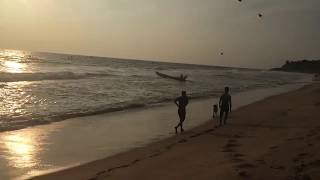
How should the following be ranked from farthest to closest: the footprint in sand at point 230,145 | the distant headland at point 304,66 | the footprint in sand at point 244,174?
the distant headland at point 304,66
the footprint in sand at point 230,145
the footprint in sand at point 244,174

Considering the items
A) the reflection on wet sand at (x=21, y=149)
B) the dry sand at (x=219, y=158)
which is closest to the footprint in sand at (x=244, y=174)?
the dry sand at (x=219, y=158)

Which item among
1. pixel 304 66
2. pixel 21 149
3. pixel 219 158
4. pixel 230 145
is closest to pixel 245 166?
pixel 219 158

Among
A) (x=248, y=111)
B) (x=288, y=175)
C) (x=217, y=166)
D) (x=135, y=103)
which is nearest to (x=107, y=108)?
(x=135, y=103)

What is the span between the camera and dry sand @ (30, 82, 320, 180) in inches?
332

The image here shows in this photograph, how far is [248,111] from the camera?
23094mm

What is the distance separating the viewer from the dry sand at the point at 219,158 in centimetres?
844

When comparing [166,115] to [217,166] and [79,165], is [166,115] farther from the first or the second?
[217,166]

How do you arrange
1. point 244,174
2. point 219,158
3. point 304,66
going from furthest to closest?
1. point 304,66
2. point 219,158
3. point 244,174

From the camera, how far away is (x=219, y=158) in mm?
10344

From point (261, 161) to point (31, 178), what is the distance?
4615 mm

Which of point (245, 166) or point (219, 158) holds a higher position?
point (245, 166)

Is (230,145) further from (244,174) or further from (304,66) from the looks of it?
(304,66)

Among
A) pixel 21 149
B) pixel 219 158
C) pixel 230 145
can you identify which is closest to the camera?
pixel 219 158

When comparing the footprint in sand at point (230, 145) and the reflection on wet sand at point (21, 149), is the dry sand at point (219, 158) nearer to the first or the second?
the footprint in sand at point (230, 145)
